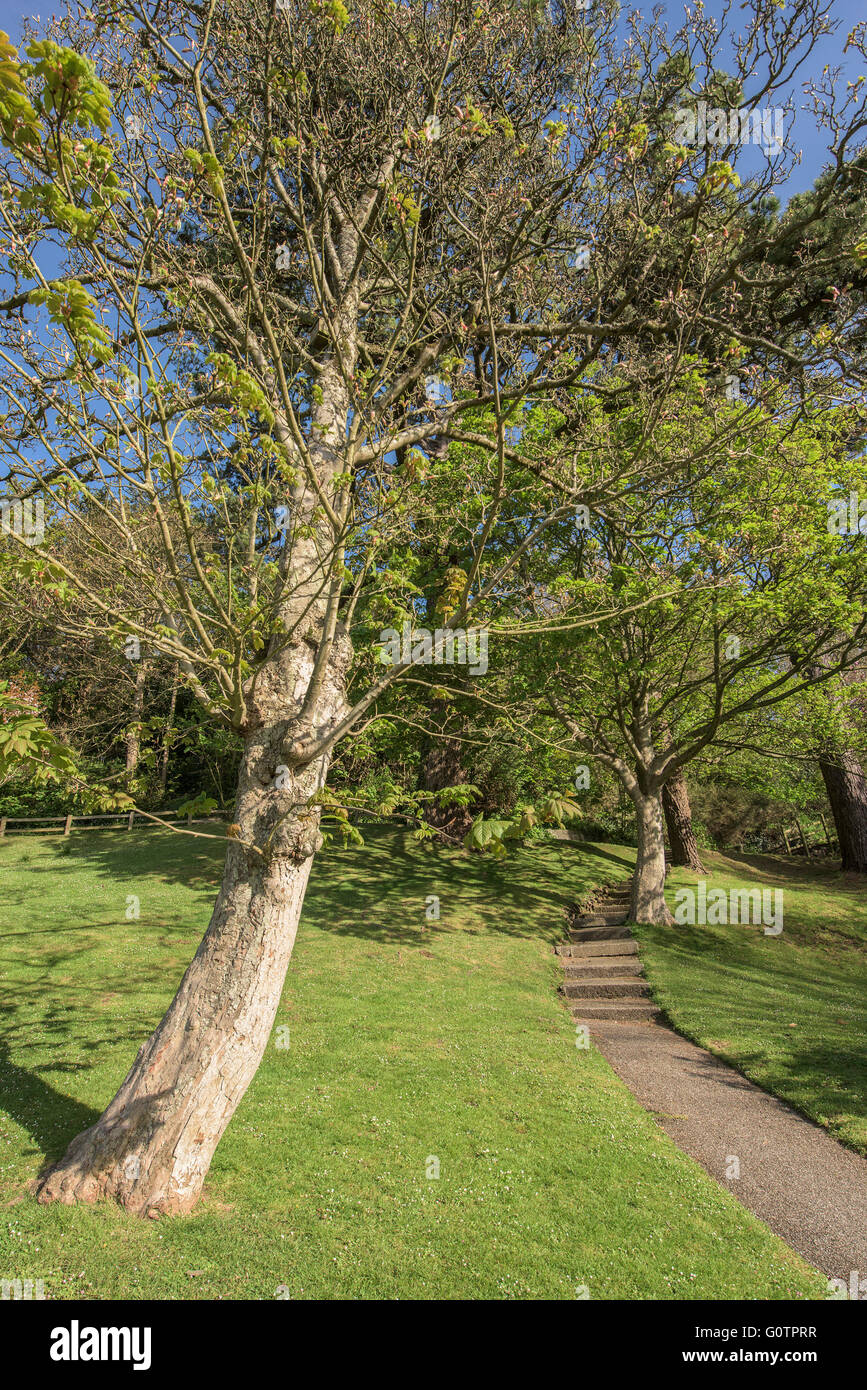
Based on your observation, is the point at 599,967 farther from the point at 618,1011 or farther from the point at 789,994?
the point at 789,994

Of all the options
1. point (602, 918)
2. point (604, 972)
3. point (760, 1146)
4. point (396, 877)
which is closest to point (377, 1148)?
point (760, 1146)

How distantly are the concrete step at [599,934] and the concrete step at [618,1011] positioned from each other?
10.1 feet

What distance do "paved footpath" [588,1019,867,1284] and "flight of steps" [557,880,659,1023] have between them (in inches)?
50.3

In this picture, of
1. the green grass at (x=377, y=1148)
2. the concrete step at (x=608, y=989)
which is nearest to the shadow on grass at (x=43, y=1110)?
the green grass at (x=377, y=1148)

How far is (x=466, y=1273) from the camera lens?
4633 mm

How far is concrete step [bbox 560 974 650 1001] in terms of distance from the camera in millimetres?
11773

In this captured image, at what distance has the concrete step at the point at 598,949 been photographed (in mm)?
13641

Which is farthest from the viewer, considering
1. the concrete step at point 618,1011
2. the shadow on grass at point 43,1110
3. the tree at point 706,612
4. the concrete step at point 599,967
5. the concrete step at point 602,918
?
the concrete step at point 602,918

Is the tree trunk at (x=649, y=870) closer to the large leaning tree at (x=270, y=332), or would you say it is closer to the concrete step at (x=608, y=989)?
the concrete step at (x=608, y=989)

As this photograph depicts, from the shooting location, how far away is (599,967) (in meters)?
12.9

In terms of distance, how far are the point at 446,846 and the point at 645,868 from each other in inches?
281
